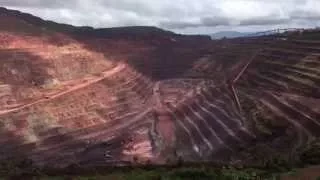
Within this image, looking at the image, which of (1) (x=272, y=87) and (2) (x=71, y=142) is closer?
(2) (x=71, y=142)

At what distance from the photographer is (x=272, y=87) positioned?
2681cm

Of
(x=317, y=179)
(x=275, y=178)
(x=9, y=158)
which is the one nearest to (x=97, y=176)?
(x=9, y=158)

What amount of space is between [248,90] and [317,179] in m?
12.4

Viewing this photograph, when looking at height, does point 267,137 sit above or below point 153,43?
below

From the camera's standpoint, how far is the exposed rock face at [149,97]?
22078mm

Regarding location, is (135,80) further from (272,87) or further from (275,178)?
(275,178)

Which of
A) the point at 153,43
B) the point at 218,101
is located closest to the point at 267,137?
the point at 218,101

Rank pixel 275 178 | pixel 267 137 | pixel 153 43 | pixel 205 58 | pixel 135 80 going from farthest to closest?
pixel 153 43
pixel 205 58
pixel 135 80
pixel 267 137
pixel 275 178

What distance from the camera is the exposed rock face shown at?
22.1 metres

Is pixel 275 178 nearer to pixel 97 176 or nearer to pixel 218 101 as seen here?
pixel 97 176

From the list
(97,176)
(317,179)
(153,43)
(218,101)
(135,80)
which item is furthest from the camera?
(153,43)

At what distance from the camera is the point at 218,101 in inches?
1054

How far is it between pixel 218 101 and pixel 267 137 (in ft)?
14.7

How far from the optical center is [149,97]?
27.3 meters
